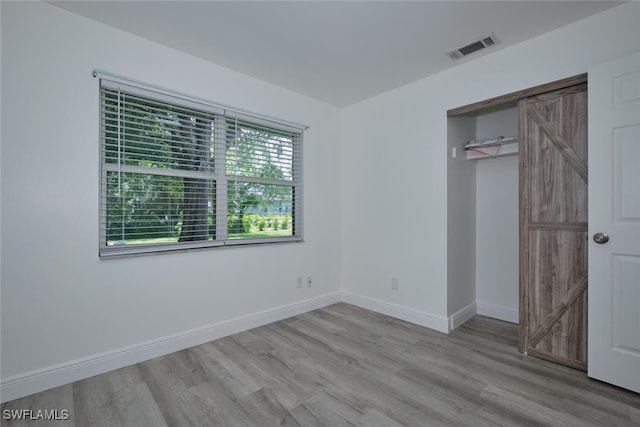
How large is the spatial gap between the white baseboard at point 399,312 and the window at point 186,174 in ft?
3.65

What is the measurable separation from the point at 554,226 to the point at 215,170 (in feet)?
9.58

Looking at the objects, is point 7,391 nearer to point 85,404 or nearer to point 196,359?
point 85,404

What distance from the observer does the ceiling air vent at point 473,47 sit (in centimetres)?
237

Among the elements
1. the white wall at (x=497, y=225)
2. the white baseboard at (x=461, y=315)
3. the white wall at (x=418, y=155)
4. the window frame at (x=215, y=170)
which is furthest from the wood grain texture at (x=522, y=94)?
the white baseboard at (x=461, y=315)

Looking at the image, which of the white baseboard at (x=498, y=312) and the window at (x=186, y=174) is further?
the white baseboard at (x=498, y=312)

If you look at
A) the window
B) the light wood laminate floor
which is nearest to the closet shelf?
the light wood laminate floor

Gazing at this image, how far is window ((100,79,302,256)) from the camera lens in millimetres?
2266

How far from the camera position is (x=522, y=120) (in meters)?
2.45

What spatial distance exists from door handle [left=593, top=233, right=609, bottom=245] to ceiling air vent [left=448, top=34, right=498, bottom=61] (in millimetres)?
1665

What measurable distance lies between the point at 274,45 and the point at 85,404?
2.87m

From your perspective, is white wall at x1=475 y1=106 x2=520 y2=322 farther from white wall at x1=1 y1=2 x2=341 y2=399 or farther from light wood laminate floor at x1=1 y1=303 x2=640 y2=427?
white wall at x1=1 y1=2 x2=341 y2=399

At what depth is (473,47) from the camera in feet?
8.14

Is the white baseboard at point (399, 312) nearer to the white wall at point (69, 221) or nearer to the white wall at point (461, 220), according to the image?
the white wall at point (461, 220)

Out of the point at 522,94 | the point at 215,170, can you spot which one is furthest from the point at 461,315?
the point at 215,170
